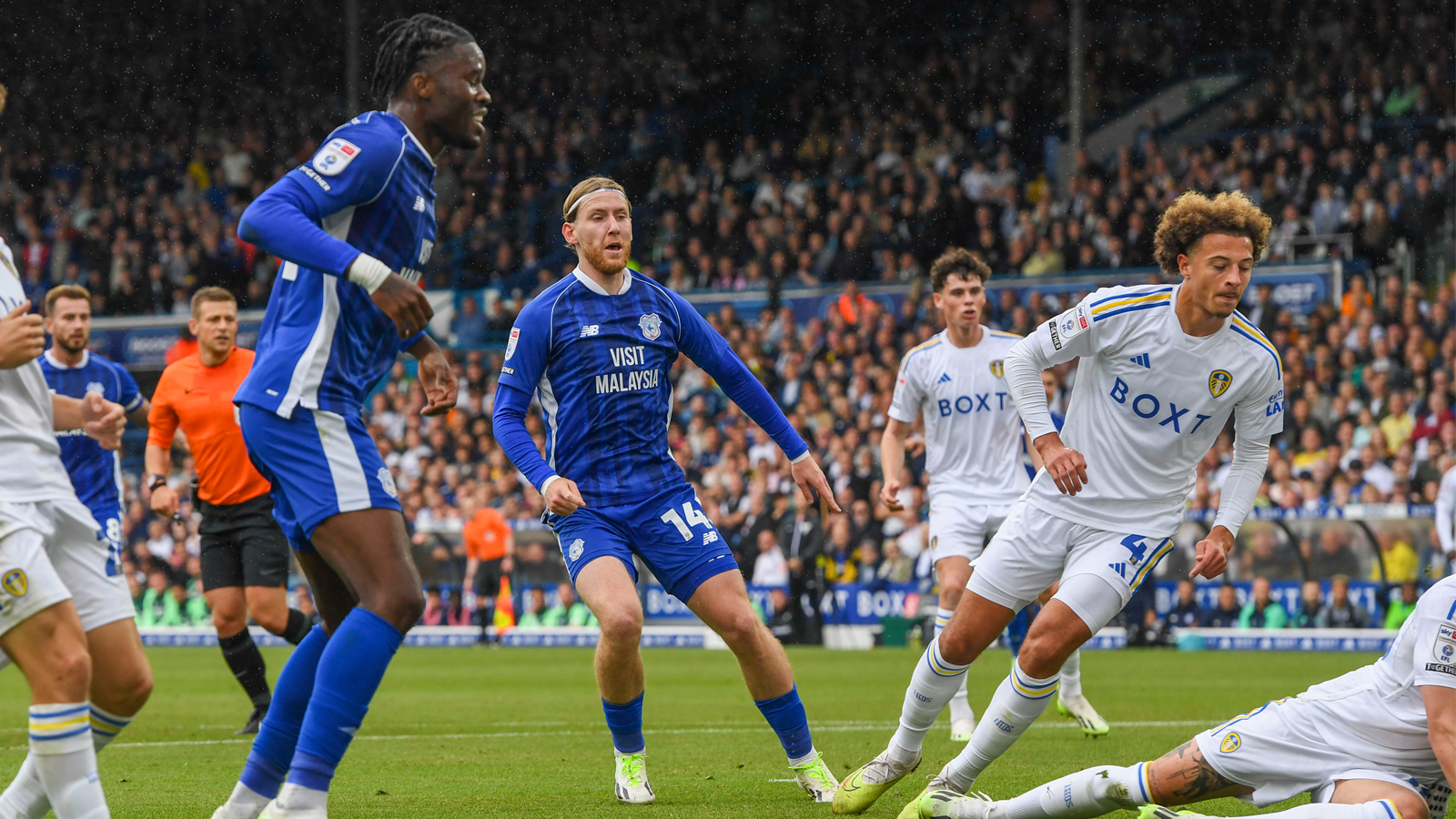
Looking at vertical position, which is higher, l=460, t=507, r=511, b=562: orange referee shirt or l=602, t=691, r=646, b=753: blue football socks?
l=602, t=691, r=646, b=753: blue football socks

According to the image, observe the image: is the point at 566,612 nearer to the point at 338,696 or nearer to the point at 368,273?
the point at 338,696

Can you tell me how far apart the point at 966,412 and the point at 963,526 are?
73cm

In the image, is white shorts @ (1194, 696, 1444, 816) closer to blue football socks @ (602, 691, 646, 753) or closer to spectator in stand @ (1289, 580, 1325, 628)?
blue football socks @ (602, 691, 646, 753)

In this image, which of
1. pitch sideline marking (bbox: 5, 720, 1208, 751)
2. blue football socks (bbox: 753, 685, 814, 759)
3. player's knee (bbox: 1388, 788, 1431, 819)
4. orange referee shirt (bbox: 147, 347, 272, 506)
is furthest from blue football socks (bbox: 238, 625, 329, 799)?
orange referee shirt (bbox: 147, 347, 272, 506)

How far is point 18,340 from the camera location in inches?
165

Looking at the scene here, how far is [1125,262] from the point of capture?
23.8 m

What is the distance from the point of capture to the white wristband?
4.51m

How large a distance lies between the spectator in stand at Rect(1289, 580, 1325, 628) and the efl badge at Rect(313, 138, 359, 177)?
51.8ft

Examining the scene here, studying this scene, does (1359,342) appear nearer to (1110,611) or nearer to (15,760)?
(1110,611)

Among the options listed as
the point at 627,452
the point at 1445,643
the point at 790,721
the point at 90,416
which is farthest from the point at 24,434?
the point at 1445,643

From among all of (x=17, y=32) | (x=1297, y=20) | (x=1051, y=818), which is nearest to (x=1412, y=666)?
(x=1051, y=818)

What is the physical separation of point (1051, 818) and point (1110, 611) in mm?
1091

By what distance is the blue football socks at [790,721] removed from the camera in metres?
6.46

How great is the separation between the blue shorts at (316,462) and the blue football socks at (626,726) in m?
2.06
